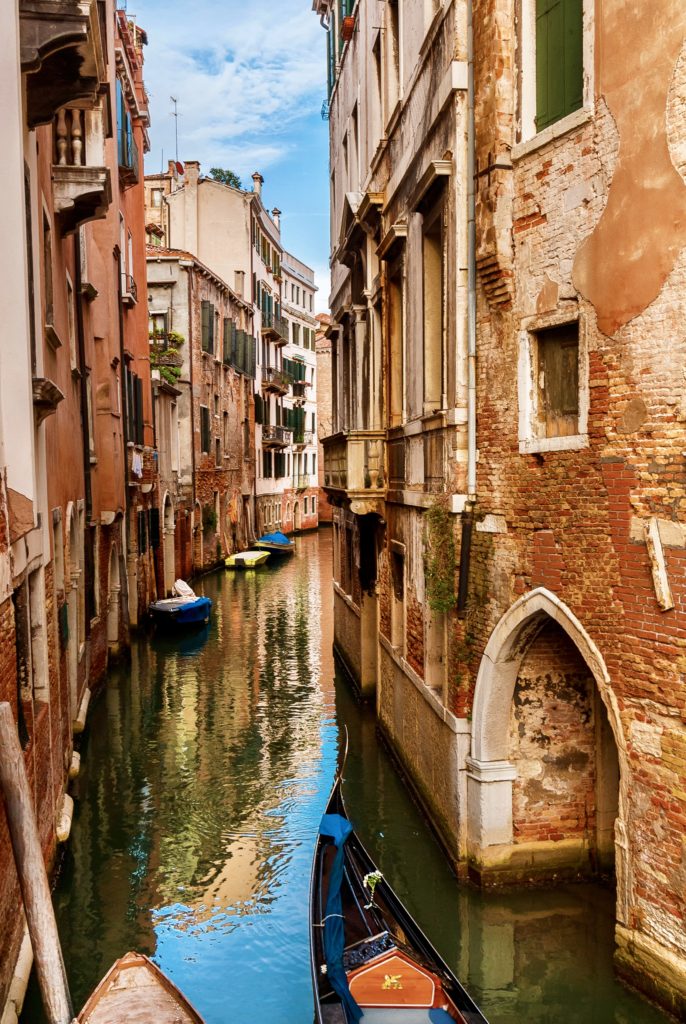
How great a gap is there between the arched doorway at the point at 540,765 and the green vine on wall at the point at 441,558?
2.50 ft

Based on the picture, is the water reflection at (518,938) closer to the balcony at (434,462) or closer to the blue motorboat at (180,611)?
the balcony at (434,462)

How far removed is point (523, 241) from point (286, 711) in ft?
27.6

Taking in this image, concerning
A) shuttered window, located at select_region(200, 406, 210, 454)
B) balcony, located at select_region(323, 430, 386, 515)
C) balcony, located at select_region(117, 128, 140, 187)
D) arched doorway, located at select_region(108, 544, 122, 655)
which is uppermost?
balcony, located at select_region(117, 128, 140, 187)

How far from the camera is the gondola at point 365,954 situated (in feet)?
17.6

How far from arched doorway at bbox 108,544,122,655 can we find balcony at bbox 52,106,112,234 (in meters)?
7.70

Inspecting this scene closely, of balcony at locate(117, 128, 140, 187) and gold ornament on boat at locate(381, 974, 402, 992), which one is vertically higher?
balcony at locate(117, 128, 140, 187)

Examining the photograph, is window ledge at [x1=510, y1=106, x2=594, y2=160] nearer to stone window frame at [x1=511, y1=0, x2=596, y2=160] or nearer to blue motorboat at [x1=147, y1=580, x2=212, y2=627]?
stone window frame at [x1=511, y1=0, x2=596, y2=160]

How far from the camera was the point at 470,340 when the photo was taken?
774 centimetres

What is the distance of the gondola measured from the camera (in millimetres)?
5352

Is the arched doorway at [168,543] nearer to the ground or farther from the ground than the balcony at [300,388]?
nearer to the ground

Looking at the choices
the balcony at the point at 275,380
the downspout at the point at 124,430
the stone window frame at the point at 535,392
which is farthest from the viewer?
the balcony at the point at 275,380

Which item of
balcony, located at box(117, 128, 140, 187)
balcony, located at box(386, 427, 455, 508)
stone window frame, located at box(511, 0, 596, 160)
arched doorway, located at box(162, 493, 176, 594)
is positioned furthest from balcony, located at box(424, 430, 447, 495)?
arched doorway, located at box(162, 493, 176, 594)

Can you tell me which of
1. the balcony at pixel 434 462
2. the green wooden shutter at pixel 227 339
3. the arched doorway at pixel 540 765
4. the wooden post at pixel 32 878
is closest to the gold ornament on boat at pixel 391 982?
the wooden post at pixel 32 878

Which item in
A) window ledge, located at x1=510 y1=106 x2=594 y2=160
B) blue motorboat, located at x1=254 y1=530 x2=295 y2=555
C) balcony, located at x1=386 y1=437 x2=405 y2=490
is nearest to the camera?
window ledge, located at x1=510 y1=106 x2=594 y2=160
